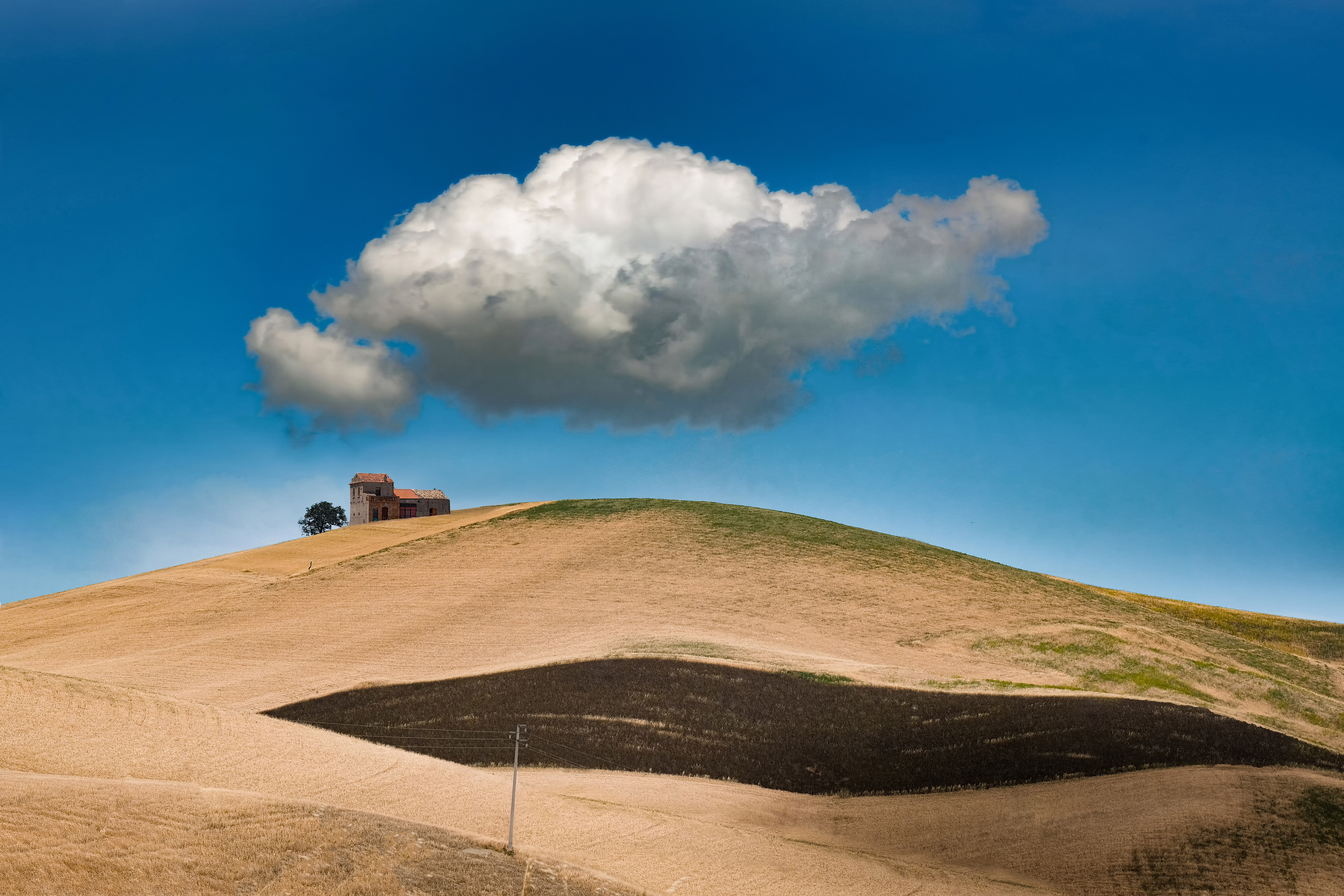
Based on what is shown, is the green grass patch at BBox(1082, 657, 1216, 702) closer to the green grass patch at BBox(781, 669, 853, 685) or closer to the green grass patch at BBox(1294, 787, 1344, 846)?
the green grass patch at BBox(781, 669, 853, 685)

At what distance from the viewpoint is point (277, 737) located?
89.3ft

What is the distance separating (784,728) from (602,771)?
7.13 meters

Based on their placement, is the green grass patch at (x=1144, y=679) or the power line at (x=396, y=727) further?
the green grass patch at (x=1144, y=679)

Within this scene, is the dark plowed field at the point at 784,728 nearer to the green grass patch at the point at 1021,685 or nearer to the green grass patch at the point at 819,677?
the green grass patch at the point at 819,677

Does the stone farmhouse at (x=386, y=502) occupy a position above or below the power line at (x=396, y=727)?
above

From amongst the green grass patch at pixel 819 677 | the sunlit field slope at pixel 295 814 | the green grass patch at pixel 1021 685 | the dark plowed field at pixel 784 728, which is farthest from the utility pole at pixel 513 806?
the green grass patch at pixel 1021 685

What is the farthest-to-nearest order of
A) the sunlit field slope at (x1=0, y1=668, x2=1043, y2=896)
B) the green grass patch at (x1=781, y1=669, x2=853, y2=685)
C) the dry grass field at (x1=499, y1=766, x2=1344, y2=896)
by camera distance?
the green grass patch at (x1=781, y1=669, x2=853, y2=685)
the dry grass field at (x1=499, y1=766, x2=1344, y2=896)
the sunlit field slope at (x1=0, y1=668, x2=1043, y2=896)

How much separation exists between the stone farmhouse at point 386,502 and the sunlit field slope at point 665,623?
76.8 feet

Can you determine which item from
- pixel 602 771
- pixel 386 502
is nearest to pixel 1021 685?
pixel 602 771

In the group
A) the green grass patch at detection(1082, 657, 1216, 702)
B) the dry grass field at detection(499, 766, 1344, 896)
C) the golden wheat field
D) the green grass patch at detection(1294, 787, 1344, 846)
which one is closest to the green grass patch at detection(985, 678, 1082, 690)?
the golden wheat field

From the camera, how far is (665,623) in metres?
49.2

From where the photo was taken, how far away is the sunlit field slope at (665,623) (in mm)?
42125

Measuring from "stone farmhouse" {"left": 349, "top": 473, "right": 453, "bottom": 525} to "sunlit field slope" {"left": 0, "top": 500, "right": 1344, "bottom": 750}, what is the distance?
2340 centimetres

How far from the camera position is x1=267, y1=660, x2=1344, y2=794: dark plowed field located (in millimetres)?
28125
